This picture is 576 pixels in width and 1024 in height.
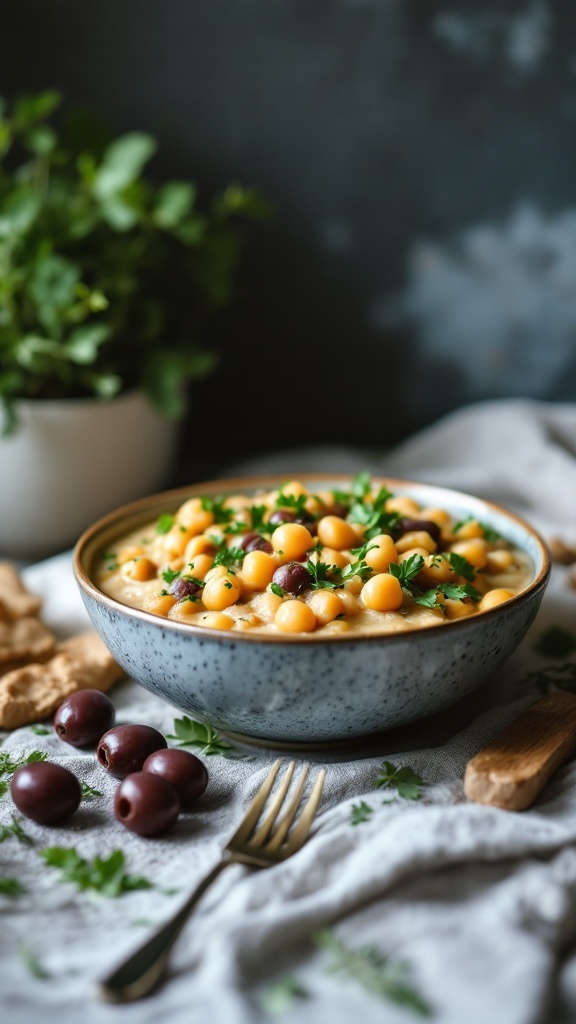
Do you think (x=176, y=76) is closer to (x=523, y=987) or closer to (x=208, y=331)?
(x=208, y=331)

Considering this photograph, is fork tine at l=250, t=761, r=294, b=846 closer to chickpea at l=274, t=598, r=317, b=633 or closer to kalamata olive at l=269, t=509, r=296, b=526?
chickpea at l=274, t=598, r=317, b=633

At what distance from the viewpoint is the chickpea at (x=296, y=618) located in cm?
212

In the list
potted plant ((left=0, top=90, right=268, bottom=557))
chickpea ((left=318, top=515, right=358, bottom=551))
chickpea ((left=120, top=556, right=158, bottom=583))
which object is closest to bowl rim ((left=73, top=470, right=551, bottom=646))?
chickpea ((left=120, top=556, right=158, bottom=583))

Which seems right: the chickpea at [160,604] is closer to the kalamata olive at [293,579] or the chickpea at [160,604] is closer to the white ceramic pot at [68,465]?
the kalamata olive at [293,579]

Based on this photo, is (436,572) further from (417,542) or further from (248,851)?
(248,851)

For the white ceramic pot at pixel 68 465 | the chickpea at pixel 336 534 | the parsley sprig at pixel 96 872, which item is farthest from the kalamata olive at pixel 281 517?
the white ceramic pot at pixel 68 465

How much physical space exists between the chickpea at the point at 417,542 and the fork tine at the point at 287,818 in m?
0.64

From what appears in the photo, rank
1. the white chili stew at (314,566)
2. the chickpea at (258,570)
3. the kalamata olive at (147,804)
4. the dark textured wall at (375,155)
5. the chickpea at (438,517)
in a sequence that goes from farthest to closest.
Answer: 1. the dark textured wall at (375,155)
2. the chickpea at (438,517)
3. the chickpea at (258,570)
4. the white chili stew at (314,566)
5. the kalamata olive at (147,804)

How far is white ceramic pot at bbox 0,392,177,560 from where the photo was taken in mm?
3574

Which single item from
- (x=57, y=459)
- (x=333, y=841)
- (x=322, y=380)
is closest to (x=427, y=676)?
(x=333, y=841)

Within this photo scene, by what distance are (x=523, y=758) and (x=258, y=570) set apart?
724mm

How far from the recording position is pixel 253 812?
200cm

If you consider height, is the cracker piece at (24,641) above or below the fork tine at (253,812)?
below

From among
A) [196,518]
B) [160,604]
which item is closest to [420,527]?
[196,518]
